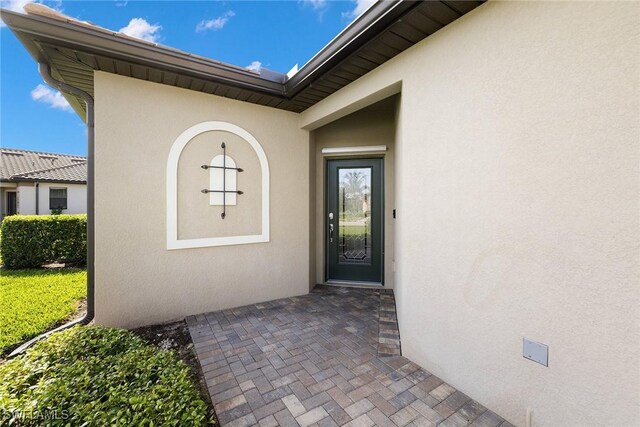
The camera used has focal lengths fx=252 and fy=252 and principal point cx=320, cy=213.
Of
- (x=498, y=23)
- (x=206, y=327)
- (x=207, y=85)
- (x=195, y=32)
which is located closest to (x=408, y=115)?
(x=498, y=23)

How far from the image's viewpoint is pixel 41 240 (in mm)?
6238

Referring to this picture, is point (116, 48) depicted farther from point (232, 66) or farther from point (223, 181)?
point (223, 181)

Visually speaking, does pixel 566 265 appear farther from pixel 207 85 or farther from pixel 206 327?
pixel 207 85

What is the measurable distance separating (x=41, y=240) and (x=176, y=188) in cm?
559

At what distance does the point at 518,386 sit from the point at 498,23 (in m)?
2.75

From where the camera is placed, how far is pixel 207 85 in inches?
140

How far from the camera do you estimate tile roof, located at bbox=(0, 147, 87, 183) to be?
13.2 meters

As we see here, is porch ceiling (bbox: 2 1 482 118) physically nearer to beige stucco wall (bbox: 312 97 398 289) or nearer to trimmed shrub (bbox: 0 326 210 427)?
beige stucco wall (bbox: 312 97 398 289)

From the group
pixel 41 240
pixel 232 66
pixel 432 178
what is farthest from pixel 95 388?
pixel 41 240

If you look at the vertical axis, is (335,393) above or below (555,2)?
below

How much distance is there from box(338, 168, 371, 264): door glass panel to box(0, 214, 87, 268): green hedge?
686 cm

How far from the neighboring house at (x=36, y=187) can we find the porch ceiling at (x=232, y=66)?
581 inches

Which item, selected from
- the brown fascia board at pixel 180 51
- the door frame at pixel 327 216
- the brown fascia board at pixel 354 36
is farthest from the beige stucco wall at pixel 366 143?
the brown fascia board at pixel 354 36

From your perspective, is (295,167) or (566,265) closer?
(566,265)
